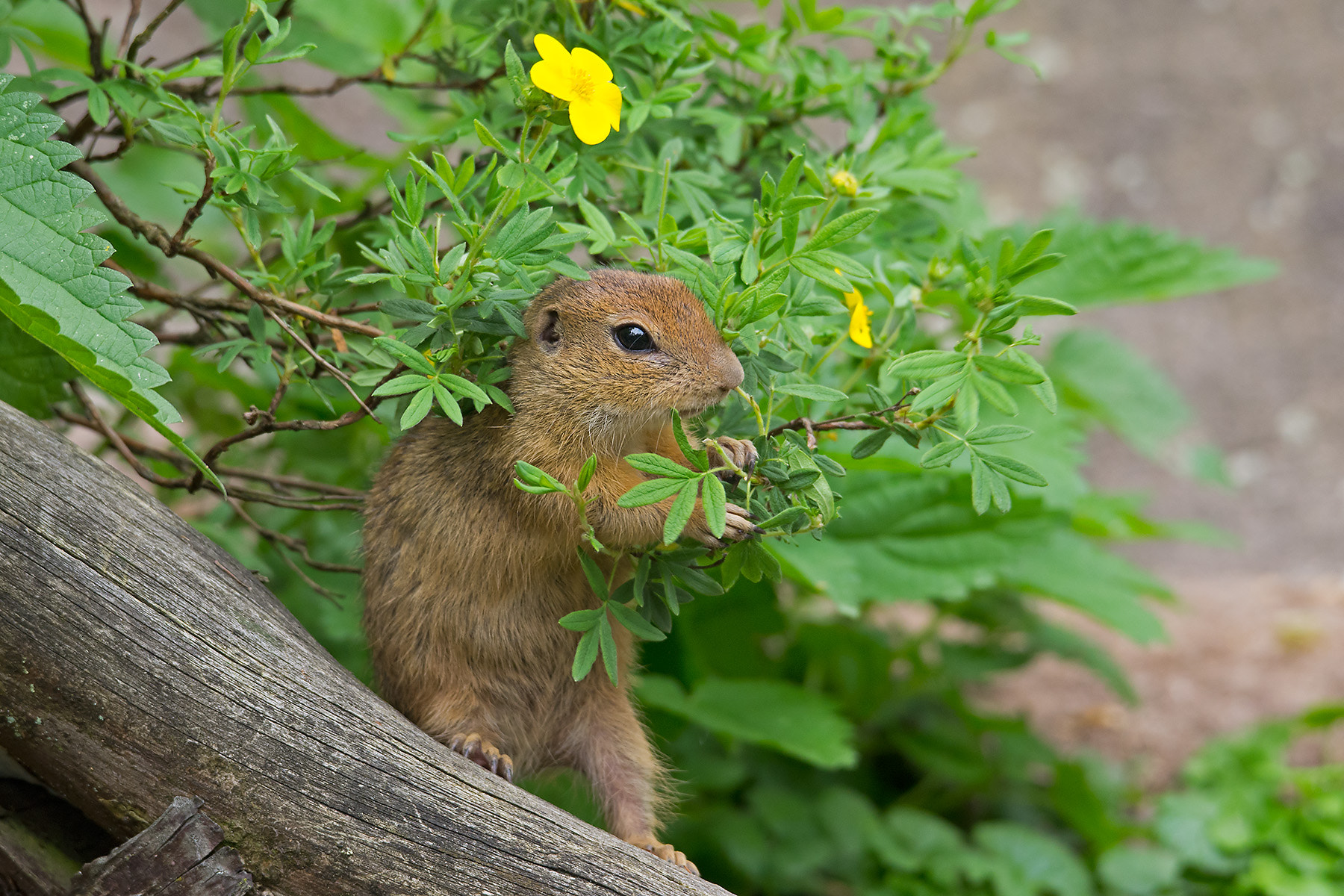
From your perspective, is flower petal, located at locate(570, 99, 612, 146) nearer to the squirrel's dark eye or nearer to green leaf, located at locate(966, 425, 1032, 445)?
the squirrel's dark eye

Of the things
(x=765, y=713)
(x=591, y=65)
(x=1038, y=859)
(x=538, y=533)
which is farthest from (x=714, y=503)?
(x=1038, y=859)

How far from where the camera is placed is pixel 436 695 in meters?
2.47

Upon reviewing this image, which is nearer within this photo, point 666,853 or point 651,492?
point 651,492

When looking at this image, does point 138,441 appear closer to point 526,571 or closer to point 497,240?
point 526,571

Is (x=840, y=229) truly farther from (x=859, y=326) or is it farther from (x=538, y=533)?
(x=538, y=533)

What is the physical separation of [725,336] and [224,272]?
3.47ft

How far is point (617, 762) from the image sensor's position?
2.61 meters

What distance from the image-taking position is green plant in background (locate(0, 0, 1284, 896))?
1.95 metres

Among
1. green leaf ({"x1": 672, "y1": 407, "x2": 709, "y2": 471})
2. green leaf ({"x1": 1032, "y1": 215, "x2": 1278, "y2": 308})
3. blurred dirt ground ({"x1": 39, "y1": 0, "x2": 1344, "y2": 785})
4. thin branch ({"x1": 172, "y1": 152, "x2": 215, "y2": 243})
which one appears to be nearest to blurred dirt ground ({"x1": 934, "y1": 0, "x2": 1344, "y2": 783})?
blurred dirt ground ({"x1": 39, "y1": 0, "x2": 1344, "y2": 785})

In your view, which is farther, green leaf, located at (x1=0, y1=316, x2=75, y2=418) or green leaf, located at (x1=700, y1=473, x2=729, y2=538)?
green leaf, located at (x1=0, y1=316, x2=75, y2=418)

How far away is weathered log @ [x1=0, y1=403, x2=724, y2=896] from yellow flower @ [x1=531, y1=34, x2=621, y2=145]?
1126 millimetres

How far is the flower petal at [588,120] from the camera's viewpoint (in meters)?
1.90

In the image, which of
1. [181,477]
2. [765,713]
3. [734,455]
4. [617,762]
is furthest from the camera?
[765,713]

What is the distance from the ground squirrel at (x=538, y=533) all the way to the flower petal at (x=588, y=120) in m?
0.46
